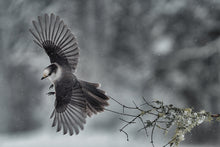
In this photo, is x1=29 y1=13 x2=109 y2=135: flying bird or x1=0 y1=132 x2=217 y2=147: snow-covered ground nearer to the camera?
x1=29 y1=13 x2=109 y2=135: flying bird

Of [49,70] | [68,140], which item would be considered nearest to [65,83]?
[49,70]

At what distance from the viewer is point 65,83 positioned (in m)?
0.52

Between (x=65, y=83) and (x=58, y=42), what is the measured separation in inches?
3.7

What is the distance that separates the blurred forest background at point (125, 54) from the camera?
3.27 feet

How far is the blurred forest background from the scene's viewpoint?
998 mm

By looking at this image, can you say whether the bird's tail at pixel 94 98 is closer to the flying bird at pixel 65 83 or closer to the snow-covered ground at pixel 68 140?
the flying bird at pixel 65 83

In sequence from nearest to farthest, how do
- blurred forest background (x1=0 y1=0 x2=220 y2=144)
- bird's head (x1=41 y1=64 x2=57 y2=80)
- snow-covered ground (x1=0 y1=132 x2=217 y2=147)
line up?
bird's head (x1=41 y1=64 x2=57 y2=80) < snow-covered ground (x1=0 y1=132 x2=217 y2=147) < blurred forest background (x1=0 y1=0 x2=220 y2=144)

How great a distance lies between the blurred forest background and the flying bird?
400 millimetres

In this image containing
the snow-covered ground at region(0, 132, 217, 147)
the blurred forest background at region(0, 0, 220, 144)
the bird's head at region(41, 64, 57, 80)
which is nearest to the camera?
the bird's head at region(41, 64, 57, 80)

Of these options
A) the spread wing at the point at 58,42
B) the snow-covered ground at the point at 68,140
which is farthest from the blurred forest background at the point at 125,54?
the spread wing at the point at 58,42

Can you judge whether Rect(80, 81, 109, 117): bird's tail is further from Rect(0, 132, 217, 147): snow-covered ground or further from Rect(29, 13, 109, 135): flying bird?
Rect(0, 132, 217, 147): snow-covered ground

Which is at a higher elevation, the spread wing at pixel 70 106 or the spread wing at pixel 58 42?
the spread wing at pixel 58 42

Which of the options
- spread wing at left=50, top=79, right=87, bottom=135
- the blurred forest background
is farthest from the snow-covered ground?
spread wing at left=50, top=79, right=87, bottom=135

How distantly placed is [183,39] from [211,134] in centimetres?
41
